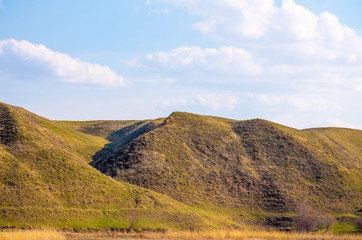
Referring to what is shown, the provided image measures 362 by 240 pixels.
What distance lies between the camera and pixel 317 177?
3059 inches

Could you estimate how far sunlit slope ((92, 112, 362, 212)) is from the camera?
69188 millimetres

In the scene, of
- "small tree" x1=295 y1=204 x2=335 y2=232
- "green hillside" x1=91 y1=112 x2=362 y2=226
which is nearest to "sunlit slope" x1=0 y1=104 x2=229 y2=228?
"green hillside" x1=91 y1=112 x2=362 y2=226

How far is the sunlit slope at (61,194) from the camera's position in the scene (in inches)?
1992

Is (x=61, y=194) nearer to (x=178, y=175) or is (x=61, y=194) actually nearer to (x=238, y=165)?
(x=178, y=175)

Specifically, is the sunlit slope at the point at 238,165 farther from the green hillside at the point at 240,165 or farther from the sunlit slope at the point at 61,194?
the sunlit slope at the point at 61,194

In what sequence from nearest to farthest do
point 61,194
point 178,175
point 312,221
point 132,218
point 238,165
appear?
point 132,218, point 61,194, point 312,221, point 178,175, point 238,165

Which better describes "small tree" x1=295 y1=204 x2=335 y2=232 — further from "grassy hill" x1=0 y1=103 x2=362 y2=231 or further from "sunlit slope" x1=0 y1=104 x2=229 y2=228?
"sunlit slope" x1=0 y1=104 x2=229 y2=228

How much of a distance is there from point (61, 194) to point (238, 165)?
39.4 meters

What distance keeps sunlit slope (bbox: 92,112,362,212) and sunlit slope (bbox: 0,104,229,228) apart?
24.9ft

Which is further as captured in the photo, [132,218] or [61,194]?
[61,194]

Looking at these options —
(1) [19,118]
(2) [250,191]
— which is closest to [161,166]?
(2) [250,191]

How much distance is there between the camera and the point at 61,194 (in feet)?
185

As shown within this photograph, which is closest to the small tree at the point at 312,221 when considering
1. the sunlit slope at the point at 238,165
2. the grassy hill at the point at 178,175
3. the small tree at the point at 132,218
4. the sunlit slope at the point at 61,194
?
the grassy hill at the point at 178,175

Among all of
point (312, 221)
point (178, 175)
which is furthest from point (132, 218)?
point (312, 221)
